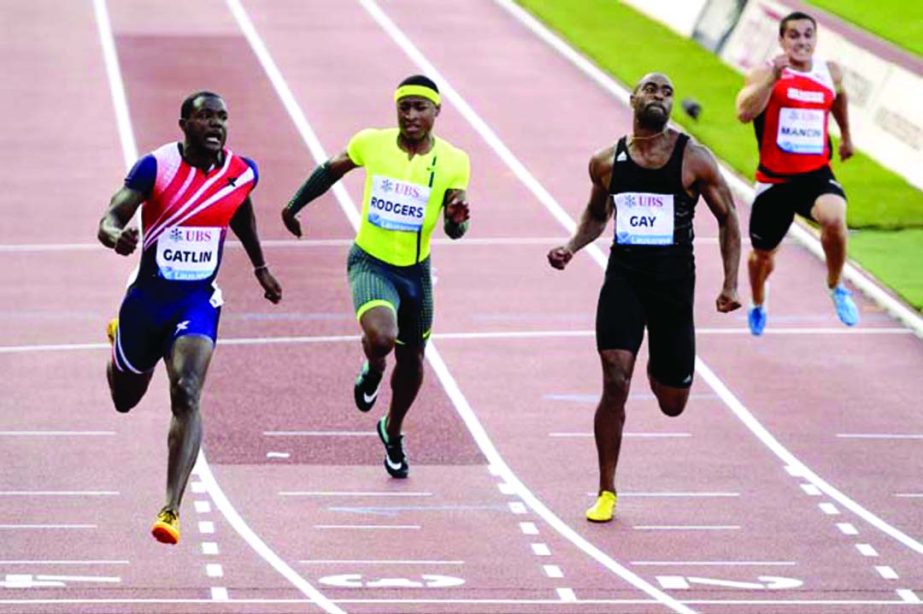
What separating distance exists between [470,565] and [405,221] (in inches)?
96.8

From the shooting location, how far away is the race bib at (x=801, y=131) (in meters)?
18.5

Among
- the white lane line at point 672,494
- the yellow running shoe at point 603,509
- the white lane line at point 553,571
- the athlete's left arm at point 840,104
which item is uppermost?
the athlete's left arm at point 840,104

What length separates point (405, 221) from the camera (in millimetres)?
15961

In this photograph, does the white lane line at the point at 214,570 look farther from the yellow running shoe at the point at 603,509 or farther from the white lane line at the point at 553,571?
the yellow running shoe at the point at 603,509

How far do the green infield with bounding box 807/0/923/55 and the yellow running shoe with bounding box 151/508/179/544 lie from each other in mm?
23518

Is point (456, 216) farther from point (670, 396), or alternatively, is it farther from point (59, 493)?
point (59, 493)

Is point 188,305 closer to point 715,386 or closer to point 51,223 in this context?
point 715,386

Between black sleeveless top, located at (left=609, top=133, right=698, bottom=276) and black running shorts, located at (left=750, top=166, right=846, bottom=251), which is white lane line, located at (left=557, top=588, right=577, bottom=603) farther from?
black running shorts, located at (left=750, top=166, right=846, bottom=251)

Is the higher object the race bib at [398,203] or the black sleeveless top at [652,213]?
the black sleeveless top at [652,213]

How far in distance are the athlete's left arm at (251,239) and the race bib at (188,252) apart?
0.24 m

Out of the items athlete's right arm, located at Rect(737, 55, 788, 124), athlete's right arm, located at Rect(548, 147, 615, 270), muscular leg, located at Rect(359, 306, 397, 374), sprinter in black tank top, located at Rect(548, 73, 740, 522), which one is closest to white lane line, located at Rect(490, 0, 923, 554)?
sprinter in black tank top, located at Rect(548, 73, 740, 522)

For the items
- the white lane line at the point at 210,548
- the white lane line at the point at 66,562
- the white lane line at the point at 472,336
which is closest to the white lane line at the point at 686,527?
the white lane line at the point at 210,548

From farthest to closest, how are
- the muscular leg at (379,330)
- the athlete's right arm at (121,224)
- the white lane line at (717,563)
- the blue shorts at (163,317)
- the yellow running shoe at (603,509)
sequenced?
the yellow running shoe at (603,509)
the muscular leg at (379,330)
the white lane line at (717,563)
the blue shorts at (163,317)
the athlete's right arm at (121,224)

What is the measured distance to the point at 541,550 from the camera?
49.7 feet
